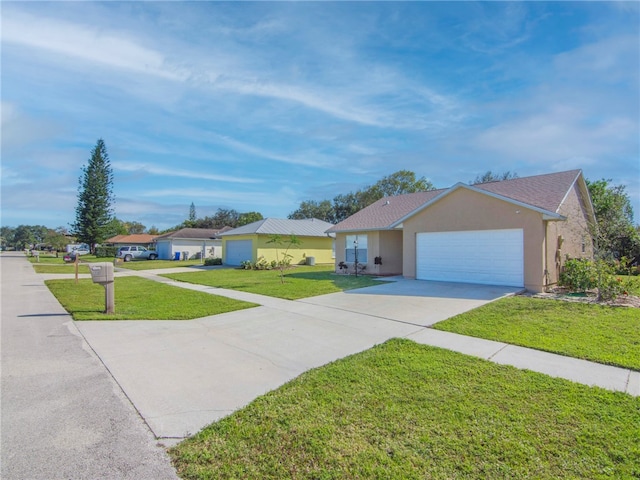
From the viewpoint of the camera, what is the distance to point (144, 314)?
27.9 feet

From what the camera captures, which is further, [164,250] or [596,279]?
[164,250]

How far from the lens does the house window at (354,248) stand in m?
18.8

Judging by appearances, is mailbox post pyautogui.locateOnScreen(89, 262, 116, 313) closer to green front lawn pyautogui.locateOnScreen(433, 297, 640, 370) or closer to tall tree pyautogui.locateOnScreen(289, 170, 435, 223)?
green front lawn pyautogui.locateOnScreen(433, 297, 640, 370)

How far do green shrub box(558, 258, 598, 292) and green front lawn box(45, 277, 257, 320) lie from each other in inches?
430

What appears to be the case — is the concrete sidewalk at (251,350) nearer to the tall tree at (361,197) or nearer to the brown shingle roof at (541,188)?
the brown shingle roof at (541,188)

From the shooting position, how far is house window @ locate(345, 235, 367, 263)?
1884 cm

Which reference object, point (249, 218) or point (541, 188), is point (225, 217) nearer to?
point (249, 218)

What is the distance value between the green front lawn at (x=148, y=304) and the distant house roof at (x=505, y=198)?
30.7ft

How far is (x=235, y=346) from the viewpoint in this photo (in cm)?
586

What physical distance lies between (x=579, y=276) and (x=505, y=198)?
358cm

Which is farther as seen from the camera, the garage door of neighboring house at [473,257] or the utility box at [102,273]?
the garage door of neighboring house at [473,257]

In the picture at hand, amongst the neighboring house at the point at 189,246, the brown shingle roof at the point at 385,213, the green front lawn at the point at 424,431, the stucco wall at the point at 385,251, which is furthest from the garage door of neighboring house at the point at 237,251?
the green front lawn at the point at 424,431

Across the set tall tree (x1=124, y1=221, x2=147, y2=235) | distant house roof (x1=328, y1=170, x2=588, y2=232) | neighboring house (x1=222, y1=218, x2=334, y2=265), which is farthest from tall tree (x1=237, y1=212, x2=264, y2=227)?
distant house roof (x1=328, y1=170, x2=588, y2=232)

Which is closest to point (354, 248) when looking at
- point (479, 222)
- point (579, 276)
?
point (479, 222)
